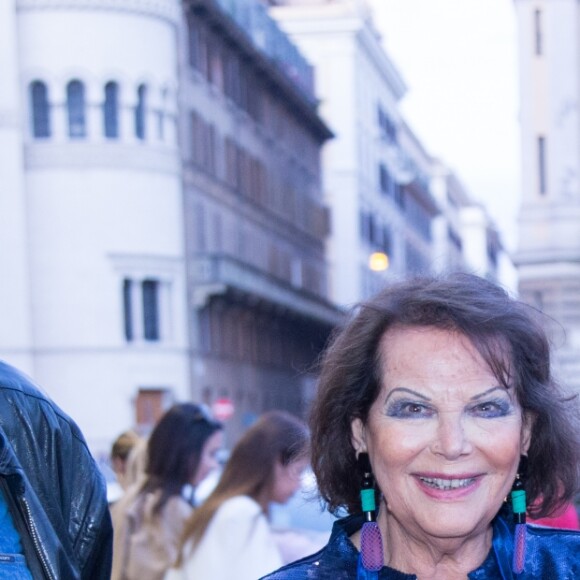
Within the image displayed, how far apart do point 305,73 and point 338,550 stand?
54332mm

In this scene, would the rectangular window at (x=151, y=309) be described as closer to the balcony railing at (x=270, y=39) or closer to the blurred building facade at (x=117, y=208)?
the blurred building facade at (x=117, y=208)

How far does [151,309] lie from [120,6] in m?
6.60

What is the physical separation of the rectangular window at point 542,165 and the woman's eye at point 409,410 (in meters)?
43.6

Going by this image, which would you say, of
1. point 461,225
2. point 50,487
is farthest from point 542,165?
point 461,225

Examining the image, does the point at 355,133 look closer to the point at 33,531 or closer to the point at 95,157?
the point at 95,157

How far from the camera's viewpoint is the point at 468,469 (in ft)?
10.6

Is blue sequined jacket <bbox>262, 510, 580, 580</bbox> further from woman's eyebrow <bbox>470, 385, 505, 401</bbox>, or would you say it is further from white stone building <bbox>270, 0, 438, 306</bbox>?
white stone building <bbox>270, 0, 438, 306</bbox>

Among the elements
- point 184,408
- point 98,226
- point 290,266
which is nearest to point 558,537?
point 184,408

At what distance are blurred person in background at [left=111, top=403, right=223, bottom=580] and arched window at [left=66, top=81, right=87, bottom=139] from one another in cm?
2901

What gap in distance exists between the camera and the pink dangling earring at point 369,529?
3.34m

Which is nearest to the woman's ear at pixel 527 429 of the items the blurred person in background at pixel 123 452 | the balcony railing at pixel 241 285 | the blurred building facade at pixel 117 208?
the blurred person in background at pixel 123 452

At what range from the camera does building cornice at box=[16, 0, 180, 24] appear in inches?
1398

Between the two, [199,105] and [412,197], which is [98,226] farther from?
[412,197]

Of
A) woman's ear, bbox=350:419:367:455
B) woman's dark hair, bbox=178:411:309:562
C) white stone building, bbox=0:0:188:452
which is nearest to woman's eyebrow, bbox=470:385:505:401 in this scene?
woman's ear, bbox=350:419:367:455
